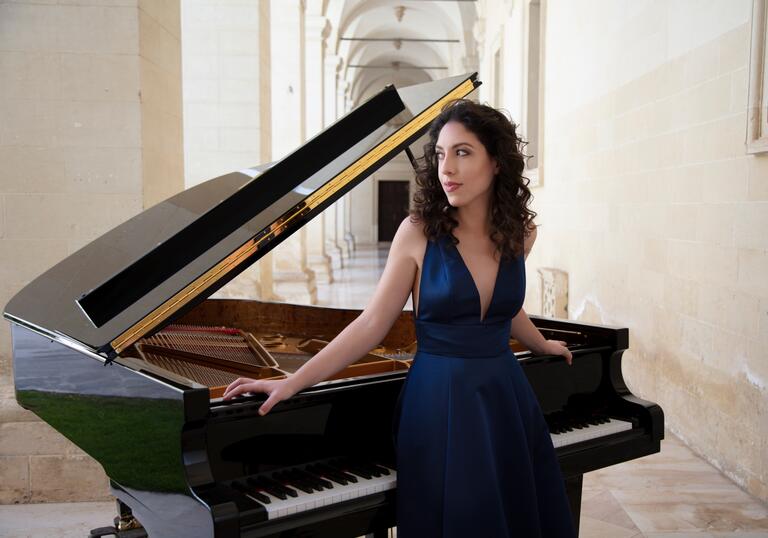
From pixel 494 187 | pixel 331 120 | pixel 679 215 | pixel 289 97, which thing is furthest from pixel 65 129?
pixel 331 120

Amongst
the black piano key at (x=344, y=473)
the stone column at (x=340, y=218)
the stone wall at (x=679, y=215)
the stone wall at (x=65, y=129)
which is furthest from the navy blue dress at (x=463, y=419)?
the stone column at (x=340, y=218)

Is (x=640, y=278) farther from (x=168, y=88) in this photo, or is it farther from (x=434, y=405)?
(x=434, y=405)

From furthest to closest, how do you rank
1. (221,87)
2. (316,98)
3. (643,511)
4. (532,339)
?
(316,98)
(221,87)
(643,511)
(532,339)

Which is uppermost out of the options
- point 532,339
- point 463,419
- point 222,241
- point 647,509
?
point 222,241

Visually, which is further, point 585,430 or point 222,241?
point 585,430

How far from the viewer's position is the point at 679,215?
453 cm

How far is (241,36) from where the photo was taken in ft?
23.2

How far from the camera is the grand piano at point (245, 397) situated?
1734 millimetres

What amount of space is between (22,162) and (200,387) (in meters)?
2.48

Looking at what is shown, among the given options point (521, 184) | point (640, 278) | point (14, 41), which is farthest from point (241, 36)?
point (521, 184)

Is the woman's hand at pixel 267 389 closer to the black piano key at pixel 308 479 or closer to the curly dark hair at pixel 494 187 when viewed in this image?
the black piano key at pixel 308 479

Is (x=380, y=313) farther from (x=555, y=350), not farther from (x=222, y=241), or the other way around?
(x=555, y=350)

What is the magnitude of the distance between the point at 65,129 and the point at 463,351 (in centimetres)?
264

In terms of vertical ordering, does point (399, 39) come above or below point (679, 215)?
above
